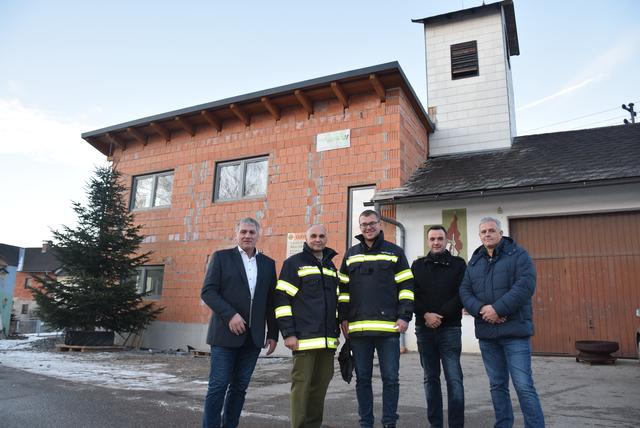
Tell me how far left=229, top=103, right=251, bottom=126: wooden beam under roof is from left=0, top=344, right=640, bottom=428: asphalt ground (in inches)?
294

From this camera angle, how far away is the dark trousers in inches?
145

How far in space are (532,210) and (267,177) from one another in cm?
651

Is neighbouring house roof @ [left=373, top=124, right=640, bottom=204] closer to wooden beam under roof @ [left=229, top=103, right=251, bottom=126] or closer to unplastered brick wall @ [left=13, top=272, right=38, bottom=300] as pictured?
wooden beam under roof @ [left=229, top=103, right=251, bottom=126]

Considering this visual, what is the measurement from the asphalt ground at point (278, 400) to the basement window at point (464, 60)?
9.03 m

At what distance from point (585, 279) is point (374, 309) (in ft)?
23.7

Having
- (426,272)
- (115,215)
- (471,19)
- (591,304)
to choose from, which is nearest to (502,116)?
(471,19)

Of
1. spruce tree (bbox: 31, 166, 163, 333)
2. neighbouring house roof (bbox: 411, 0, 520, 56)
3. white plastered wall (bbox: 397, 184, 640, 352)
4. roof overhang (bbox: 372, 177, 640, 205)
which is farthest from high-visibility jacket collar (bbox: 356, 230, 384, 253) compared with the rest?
neighbouring house roof (bbox: 411, 0, 520, 56)

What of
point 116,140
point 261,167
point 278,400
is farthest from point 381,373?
point 116,140

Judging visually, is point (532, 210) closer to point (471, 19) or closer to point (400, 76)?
point (400, 76)

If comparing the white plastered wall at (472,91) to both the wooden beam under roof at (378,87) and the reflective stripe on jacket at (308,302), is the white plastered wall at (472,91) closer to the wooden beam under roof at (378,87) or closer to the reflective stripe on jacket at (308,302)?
the wooden beam under roof at (378,87)

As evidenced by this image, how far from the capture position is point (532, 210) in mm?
9711

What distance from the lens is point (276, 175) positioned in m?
12.4

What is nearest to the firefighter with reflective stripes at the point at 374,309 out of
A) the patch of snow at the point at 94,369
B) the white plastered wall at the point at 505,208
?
the patch of snow at the point at 94,369

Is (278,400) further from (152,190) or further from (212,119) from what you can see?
(152,190)
